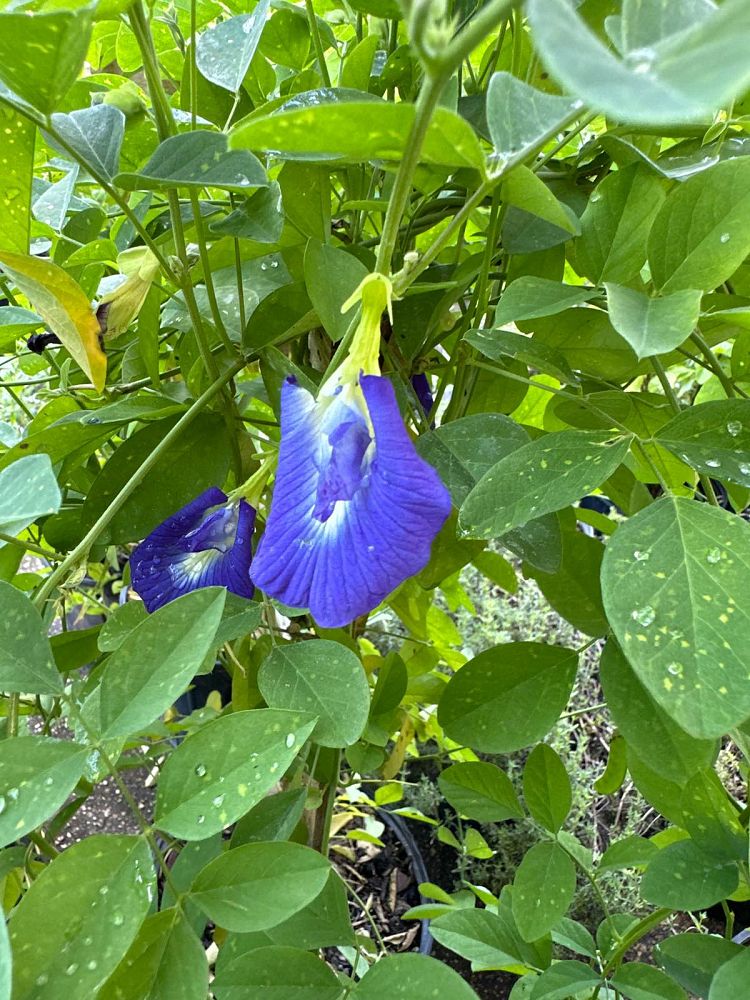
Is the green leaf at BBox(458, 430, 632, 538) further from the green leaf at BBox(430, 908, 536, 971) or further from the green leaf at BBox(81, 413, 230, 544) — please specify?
the green leaf at BBox(430, 908, 536, 971)

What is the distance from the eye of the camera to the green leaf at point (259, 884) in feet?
1.23

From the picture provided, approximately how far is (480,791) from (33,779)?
413 millimetres

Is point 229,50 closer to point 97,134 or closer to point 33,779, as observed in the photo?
point 97,134

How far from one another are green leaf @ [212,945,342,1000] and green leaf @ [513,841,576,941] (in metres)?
0.14

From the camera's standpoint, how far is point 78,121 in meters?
0.47

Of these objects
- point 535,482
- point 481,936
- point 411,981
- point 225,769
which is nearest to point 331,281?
point 535,482

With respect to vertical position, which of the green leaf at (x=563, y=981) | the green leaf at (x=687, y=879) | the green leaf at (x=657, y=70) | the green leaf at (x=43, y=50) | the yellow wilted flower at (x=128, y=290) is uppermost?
the green leaf at (x=43, y=50)

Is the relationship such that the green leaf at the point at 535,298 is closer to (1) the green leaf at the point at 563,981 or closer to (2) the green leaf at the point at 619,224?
(2) the green leaf at the point at 619,224

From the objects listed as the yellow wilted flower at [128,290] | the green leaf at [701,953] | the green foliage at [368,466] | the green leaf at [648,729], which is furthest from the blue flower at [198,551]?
the green leaf at [701,953]

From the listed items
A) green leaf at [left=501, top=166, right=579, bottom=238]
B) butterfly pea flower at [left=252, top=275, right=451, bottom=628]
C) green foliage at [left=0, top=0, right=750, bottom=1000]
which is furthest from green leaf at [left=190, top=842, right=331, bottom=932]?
green leaf at [left=501, top=166, right=579, bottom=238]

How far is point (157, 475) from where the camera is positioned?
1.83 feet

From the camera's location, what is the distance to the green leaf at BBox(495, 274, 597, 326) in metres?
0.42

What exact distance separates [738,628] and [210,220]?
18.0 inches

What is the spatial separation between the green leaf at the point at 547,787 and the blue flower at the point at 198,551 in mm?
248
